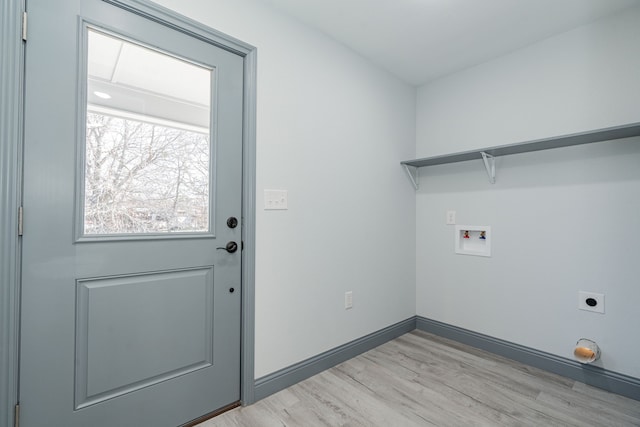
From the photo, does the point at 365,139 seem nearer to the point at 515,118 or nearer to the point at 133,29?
the point at 515,118

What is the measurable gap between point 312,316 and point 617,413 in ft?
6.07

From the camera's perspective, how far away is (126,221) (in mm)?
1431

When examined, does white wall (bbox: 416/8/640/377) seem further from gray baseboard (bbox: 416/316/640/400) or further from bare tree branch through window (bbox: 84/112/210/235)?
bare tree branch through window (bbox: 84/112/210/235)

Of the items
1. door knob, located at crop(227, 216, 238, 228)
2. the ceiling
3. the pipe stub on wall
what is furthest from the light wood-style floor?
the ceiling

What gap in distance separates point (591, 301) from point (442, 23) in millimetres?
2162

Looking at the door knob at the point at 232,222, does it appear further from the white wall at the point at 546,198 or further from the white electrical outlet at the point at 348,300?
the white wall at the point at 546,198

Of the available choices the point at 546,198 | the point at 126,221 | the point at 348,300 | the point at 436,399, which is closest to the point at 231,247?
the point at 126,221

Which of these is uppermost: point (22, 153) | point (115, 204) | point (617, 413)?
point (22, 153)

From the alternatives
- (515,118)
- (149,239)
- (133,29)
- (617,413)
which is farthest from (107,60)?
(617,413)

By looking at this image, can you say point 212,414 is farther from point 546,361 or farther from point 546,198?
point 546,198

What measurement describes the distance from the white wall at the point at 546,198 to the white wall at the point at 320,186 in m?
0.44

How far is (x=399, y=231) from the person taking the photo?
2852 millimetres

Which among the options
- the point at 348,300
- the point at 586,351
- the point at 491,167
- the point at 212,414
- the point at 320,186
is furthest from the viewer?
the point at 491,167

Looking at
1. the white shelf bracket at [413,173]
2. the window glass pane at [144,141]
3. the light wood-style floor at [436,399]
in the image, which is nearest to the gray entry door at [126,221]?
the window glass pane at [144,141]
